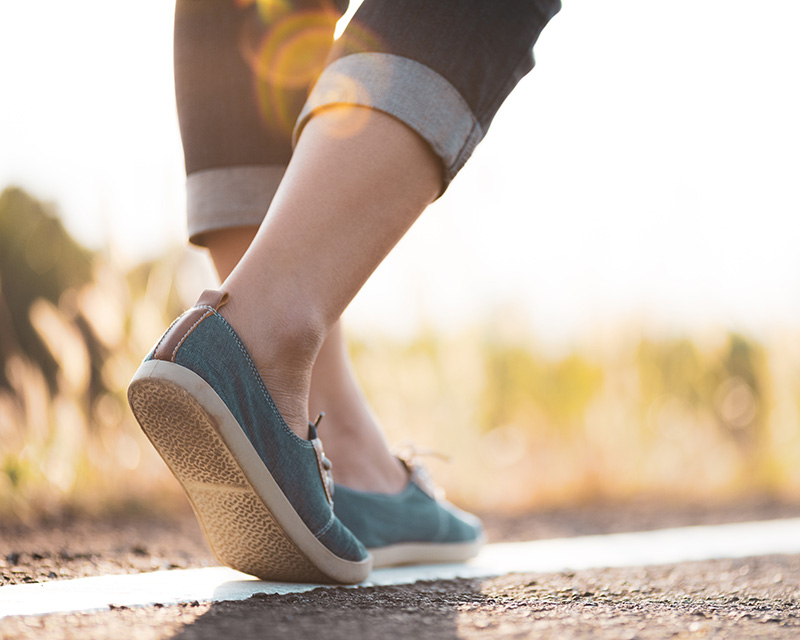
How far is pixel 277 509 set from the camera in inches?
29.8

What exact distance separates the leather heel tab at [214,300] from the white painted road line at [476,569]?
0.28 m

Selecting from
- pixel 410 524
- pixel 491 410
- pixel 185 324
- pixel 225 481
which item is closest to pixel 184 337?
pixel 185 324

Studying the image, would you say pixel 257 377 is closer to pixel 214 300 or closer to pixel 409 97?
pixel 214 300

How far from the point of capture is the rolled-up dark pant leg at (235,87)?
1.01 m

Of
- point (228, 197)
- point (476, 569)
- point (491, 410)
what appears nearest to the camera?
point (228, 197)

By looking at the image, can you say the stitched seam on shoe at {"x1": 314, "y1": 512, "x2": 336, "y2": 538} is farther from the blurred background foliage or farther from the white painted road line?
the blurred background foliage

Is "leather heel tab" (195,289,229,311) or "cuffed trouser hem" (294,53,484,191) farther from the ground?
"cuffed trouser hem" (294,53,484,191)

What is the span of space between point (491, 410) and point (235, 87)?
1.88 metres

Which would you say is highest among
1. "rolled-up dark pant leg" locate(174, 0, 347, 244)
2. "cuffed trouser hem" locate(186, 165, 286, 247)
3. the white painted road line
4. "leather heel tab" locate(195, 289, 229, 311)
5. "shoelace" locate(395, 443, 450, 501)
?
"rolled-up dark pant leg" locate(174, 0, 347, 244)

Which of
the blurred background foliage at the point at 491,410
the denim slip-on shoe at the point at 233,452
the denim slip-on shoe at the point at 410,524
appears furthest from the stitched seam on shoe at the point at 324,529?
the blurred background foliage at the point at 491,410

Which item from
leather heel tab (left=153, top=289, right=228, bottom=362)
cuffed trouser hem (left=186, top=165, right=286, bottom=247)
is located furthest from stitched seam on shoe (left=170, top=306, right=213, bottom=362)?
cuffed trouser hem (left=186, top=165, right=286, bottom=247)

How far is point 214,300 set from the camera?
29.4 inches

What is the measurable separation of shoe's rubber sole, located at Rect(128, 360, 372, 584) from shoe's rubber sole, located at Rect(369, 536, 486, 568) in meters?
0.22

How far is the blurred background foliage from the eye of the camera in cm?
191
